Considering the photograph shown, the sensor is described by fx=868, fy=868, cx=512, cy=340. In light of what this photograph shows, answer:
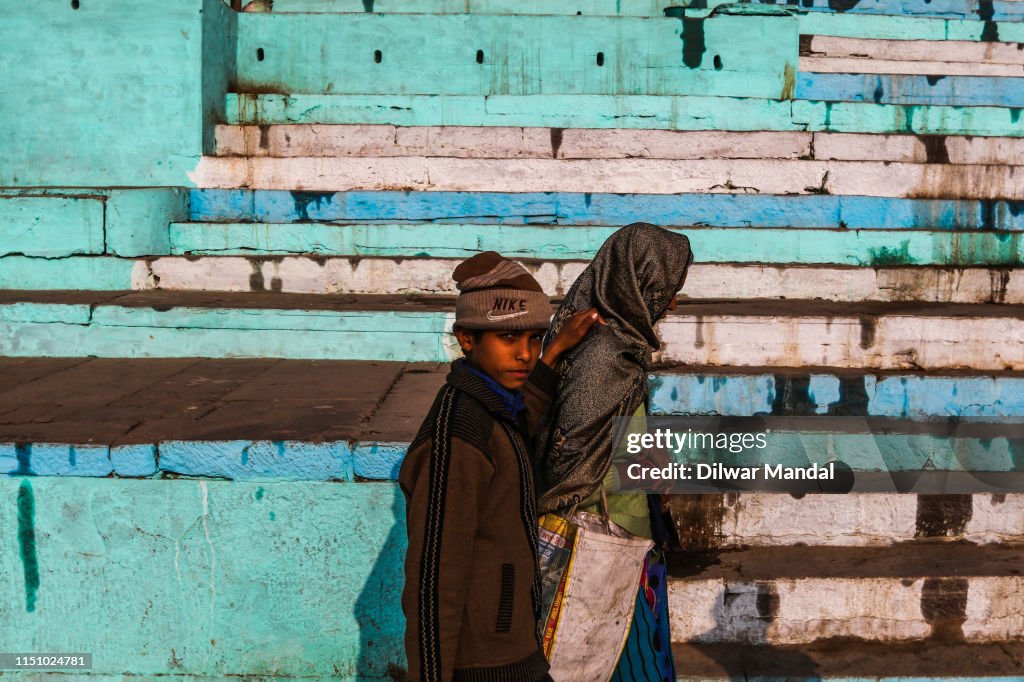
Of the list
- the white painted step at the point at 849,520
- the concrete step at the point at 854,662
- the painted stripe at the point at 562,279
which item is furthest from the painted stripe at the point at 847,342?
the concrete step at the point at 854,662

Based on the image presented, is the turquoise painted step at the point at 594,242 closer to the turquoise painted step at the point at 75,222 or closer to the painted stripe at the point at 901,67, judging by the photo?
the turquoise painted step at the point at 75,222

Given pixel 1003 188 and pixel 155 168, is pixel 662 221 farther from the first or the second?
pixel 155 168

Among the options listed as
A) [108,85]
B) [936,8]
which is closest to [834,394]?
[108,85]

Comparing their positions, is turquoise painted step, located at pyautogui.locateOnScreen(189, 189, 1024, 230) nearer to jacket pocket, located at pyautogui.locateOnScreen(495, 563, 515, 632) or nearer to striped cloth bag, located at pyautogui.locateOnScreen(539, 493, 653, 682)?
striped cloth bag, located at pyautogui.locateOnScreen(539, 493, 653, 682)

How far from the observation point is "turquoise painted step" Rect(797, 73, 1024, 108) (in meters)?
7.82

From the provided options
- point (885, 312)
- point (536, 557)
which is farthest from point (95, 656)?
point (885, 312)

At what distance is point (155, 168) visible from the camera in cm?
662

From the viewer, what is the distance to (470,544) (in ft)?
5.58

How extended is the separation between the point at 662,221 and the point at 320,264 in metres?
2.41

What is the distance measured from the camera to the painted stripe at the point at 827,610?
10.7 feet

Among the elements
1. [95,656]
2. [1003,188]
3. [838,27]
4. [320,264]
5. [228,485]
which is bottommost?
[95,656]

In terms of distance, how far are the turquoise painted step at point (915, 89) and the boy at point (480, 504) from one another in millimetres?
7085

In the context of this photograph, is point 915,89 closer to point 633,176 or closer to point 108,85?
point 633,176

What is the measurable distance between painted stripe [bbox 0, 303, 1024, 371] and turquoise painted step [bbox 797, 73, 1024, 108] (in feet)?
12.0
